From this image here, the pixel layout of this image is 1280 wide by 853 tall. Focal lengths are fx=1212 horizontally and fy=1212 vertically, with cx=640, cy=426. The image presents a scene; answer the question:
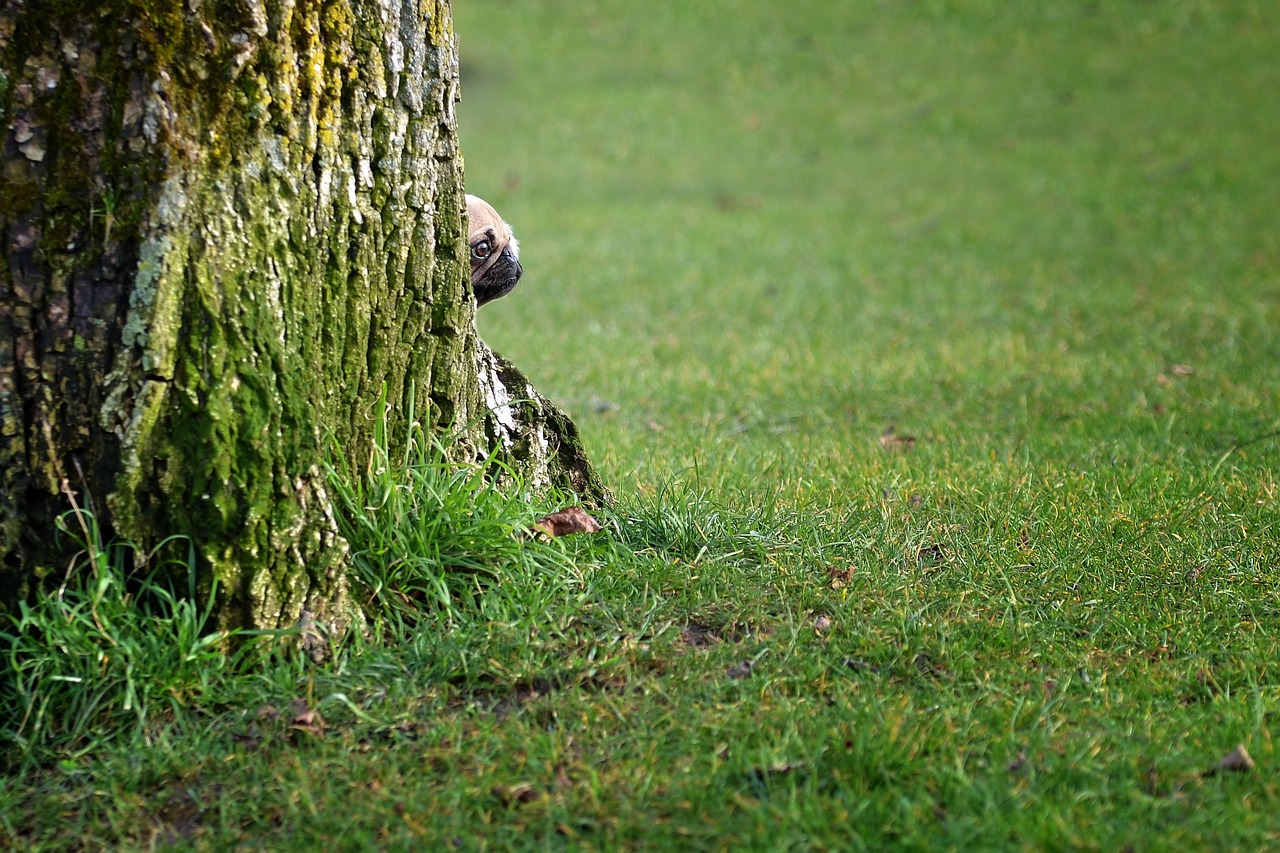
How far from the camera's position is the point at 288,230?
316cm

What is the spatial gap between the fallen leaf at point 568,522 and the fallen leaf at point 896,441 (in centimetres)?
235

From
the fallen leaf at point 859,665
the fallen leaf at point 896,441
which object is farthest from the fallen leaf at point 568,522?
the fallen leaf at point 896,441

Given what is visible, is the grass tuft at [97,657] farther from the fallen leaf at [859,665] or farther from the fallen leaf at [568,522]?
the fallen leaf at [859,665]

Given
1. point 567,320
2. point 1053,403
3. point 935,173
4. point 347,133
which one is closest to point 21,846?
point 347,133

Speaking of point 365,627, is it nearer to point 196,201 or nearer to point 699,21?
point 196,201

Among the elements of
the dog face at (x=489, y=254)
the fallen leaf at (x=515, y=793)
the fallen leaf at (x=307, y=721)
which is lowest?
the fallen leaf at (x=307, y=721)

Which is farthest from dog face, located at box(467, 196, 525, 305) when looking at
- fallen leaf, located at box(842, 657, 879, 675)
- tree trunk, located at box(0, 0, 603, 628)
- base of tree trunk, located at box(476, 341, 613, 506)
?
fallen leaf, located at box(842, 657, 879, 675)

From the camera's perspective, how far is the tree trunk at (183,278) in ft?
9.73

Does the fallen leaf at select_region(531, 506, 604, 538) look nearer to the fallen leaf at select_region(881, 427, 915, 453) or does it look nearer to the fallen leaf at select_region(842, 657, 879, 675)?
the fallen leaf at select_region(842, 657, 879, 675)

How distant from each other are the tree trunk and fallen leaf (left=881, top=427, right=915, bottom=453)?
3.28 m

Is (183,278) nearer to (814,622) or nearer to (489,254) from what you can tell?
(489,254)

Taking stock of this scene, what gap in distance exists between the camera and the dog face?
183 inches

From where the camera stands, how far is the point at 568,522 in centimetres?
379

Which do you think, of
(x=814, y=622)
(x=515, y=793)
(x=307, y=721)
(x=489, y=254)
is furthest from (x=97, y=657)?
(x=489, y=254)
